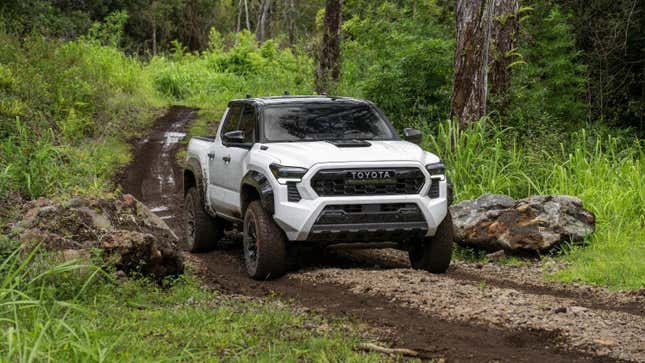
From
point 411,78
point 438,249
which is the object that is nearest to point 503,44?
point 411,78

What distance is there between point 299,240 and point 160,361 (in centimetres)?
407

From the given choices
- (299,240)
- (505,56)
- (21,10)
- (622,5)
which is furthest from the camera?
(21,10)

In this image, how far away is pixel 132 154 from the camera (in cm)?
2172

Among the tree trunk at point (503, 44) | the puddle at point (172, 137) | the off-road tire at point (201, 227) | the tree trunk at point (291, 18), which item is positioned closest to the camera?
the off-road tire at point (201, 227)

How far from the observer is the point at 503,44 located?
51.0ft

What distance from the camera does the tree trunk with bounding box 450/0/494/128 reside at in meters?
14.3

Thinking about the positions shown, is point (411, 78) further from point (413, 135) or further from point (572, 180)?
point (413, 135)

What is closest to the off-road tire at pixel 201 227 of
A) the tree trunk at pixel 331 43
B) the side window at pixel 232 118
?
the side window at pixel 232 118

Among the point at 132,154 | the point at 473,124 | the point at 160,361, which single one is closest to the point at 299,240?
the point at 160,361

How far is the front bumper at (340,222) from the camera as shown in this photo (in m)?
9.20

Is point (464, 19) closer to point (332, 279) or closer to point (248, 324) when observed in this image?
point (332, 279)

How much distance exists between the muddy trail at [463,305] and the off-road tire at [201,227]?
180mm

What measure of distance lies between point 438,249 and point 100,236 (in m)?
3.44

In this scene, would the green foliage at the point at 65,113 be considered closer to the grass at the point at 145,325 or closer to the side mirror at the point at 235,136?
the side mirror at the point at 235,136
